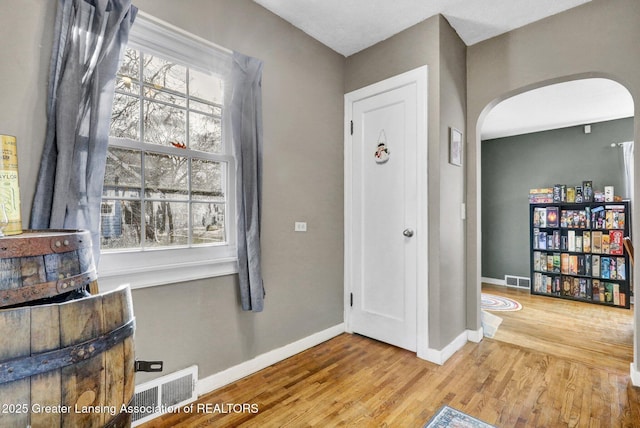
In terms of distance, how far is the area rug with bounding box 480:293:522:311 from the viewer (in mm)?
3658

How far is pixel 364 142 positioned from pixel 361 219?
681 mm

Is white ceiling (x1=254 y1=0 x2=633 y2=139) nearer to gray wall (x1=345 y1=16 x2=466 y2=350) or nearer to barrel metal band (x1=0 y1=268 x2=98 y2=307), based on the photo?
gray wall (x1=345 y1=16 x2=466 y2=350)

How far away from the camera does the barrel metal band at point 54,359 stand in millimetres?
591

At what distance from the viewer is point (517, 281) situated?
4.80 metres

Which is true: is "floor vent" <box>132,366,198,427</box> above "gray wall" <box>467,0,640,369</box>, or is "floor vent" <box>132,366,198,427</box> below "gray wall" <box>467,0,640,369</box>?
below

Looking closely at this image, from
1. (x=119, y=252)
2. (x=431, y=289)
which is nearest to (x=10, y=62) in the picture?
(x=119, y=252)

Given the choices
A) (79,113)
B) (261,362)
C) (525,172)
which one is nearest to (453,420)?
(261,362)

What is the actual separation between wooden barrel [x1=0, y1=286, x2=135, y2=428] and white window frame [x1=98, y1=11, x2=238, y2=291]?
2.92 feet

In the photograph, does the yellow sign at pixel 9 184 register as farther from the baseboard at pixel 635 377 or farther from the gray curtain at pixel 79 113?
the baseboard at pixel 635 377

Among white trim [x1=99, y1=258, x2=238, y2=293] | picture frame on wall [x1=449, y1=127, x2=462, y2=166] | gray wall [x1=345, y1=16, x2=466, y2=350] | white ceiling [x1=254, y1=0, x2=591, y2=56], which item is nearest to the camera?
white trim [x1=99, y1=258, x2=238, y2=293]

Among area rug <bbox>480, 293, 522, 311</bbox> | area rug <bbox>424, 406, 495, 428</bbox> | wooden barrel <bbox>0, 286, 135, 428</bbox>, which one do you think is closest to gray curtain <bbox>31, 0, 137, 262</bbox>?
wooden barrel <bbox>0, 286, 135, 428</bbox>

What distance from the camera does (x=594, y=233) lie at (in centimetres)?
405

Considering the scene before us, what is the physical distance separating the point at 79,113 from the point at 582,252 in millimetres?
5465

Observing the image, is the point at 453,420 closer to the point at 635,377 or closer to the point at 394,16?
the point at 635,377
